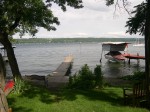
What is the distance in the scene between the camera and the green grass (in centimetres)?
1216

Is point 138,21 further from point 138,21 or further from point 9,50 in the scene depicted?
point 9,50

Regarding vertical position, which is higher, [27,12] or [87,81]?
[27,12]

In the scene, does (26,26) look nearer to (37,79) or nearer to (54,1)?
(54,1)

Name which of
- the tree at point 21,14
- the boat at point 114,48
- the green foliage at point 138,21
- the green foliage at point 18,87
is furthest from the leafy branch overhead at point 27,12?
the boat at point 114,48

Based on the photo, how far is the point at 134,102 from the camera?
41.7 feet

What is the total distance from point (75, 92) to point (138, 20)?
14.0 metres

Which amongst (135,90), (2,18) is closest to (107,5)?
(135,90)

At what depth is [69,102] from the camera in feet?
44.1

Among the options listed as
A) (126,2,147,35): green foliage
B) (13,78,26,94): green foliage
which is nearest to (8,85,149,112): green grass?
(13,78,26,94): green foliage

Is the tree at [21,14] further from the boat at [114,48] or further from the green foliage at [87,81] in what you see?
the boat at [114,48]

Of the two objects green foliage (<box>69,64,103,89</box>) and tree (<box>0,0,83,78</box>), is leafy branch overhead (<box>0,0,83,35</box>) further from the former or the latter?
green foliage (<box>69,64,103,89</box>)

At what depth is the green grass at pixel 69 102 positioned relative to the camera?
1216cm

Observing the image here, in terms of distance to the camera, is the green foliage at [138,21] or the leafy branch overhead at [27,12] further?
the green foliage at [138,21]

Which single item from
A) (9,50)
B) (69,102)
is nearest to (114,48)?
(9,50)
